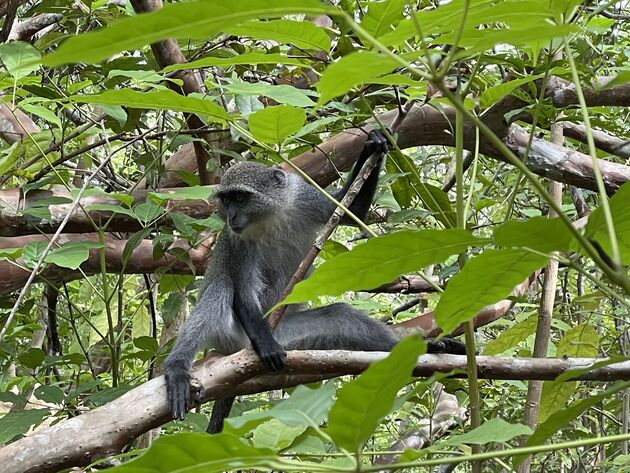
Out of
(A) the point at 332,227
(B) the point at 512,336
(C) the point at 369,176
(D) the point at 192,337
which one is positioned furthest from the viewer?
(D) the point at 192,337

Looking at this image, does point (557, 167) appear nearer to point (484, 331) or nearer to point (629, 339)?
point (629, 339)

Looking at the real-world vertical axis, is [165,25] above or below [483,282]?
above

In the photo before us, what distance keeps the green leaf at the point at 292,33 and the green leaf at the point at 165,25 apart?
360mm

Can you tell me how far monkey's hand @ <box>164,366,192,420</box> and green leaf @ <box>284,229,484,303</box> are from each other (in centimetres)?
168

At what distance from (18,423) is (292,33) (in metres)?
1.97

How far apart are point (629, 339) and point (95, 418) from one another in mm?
4456

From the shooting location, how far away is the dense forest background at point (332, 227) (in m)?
0.71

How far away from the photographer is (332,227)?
2506mm

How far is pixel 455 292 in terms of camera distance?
973 mm

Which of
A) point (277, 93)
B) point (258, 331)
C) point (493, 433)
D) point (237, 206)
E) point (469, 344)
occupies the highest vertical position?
point (237, 206)

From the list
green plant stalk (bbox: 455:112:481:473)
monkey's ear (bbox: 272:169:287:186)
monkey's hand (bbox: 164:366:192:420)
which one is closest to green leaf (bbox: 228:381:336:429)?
green plant stalk (bbox: 455:112:481:473)

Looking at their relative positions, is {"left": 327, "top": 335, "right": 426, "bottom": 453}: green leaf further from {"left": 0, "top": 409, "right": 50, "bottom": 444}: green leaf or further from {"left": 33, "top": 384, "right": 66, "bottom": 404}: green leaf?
{"left": 33, "top": 384, "right": 66, "bottom": 404}: green leaf

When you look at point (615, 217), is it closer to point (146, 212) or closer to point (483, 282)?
point (483, 282)

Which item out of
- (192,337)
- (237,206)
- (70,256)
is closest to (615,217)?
(70,256)
